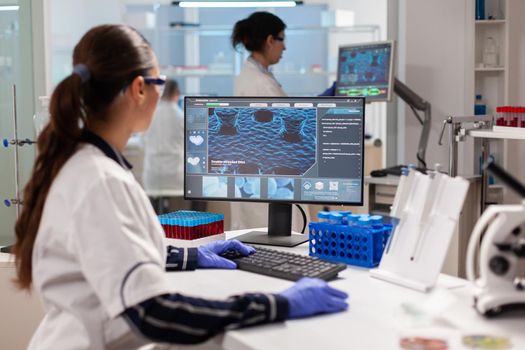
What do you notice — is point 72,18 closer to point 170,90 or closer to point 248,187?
point 170,90

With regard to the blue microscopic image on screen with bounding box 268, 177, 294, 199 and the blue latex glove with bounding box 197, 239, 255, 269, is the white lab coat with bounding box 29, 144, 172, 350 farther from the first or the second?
the blue microscopic image on screen with bounding box 268, 177, 294, 199

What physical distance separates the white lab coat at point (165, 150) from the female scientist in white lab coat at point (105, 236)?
3752 mm

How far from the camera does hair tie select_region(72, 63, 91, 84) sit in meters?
1.49

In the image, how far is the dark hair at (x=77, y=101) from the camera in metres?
1.50

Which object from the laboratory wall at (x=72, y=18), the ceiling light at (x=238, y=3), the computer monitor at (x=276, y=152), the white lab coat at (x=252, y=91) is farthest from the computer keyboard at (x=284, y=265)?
the laboratory wall at (x=72, y=18)

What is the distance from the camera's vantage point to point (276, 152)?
2.28 metres

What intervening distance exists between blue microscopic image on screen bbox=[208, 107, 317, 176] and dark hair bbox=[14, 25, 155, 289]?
2.52ft

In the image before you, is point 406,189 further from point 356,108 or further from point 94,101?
point 94,101

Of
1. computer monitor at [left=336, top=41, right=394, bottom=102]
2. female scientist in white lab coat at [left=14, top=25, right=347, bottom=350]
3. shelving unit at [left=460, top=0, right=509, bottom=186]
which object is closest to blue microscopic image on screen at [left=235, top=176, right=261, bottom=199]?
female scientist in white lab coat at [left=14, top=25, right=347, bottom=350]

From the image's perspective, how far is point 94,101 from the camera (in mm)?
1532

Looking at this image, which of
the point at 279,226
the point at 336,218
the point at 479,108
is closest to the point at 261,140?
the point at 279,226

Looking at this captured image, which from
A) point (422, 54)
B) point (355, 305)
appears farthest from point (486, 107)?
point (355, 305)

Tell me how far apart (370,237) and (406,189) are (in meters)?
0.22

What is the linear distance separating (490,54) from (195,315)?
3463 millimetres
